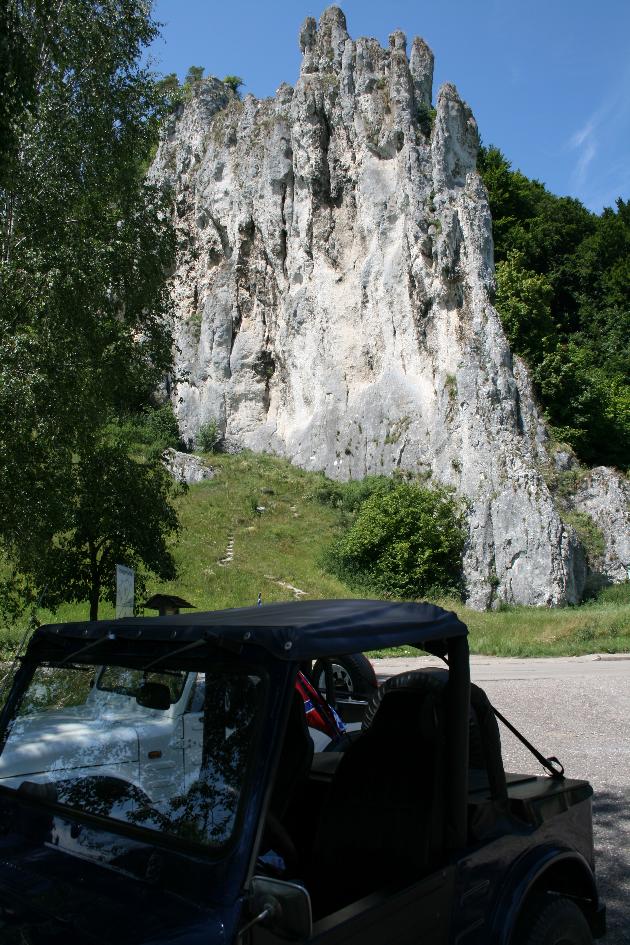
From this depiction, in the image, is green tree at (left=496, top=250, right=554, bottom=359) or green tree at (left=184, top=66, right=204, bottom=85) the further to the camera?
green tree at (left=184, top=66, right=204, bottom=85)

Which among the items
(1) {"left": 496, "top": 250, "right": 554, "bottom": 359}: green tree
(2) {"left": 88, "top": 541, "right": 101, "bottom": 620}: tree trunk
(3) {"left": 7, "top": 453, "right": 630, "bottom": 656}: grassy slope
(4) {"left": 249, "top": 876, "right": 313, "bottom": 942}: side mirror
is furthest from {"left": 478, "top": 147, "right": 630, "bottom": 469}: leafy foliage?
(4) {"left": 249, "top": 876, "right": 313, "bottom": 942}: side mirror

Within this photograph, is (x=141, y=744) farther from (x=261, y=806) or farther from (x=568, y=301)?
(x=568, y=301)

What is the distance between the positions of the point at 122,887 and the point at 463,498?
109 feet

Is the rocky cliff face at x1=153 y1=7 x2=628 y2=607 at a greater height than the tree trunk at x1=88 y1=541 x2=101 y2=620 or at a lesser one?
greater

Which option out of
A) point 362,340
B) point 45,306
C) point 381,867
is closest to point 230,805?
point 381,867

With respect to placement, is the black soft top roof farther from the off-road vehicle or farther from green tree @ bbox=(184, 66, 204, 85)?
green tree @ bbox=(184, 66, 204, 85)

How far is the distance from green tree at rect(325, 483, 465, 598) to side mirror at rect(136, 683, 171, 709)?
2854 cm

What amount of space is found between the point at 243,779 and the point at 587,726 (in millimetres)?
9415

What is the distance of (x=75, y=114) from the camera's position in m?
11.9

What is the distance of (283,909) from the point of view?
6.26ft

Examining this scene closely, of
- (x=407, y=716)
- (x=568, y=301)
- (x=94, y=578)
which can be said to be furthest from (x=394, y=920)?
(x=568, y=301)

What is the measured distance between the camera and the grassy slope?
22.0m

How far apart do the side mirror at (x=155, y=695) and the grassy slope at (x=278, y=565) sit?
1567cm

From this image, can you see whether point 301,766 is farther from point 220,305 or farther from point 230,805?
point 220,305
